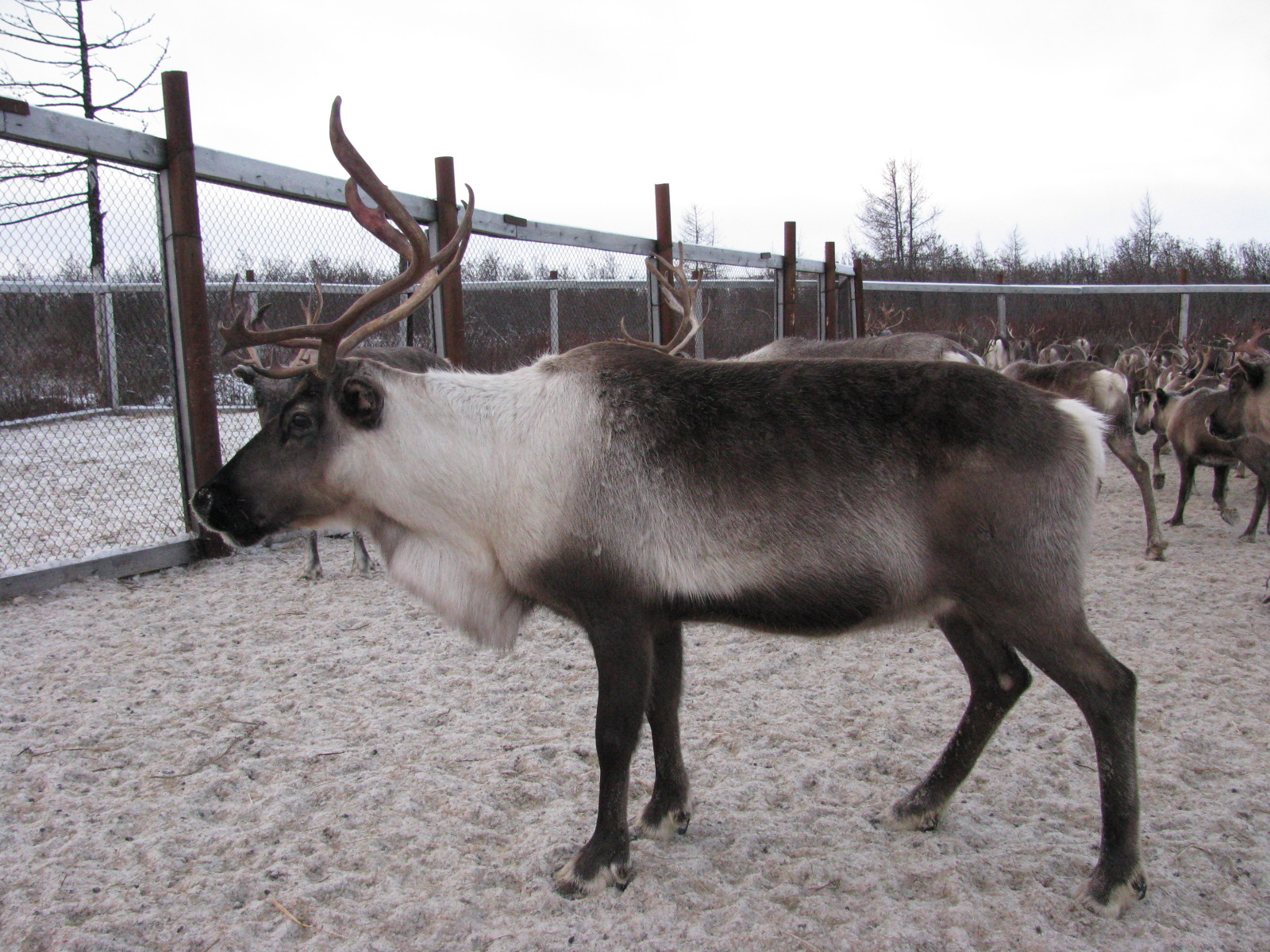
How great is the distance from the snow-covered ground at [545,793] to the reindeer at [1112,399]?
1568 mm

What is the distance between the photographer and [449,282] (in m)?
6.88

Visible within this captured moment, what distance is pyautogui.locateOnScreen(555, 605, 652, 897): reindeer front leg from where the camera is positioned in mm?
2465

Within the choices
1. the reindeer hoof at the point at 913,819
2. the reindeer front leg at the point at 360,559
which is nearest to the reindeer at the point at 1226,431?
the reindeer hoof at the point at 913,819

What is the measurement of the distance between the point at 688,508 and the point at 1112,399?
20.2 ft

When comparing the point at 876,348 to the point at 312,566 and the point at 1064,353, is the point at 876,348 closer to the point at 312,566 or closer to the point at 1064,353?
the point at 312,566

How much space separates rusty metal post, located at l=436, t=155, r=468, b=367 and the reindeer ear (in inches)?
158

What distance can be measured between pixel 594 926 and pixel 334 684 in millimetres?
2024

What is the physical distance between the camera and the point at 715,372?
8.77ft

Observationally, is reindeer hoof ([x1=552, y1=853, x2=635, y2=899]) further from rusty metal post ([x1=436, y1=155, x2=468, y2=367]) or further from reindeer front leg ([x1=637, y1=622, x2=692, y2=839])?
rusty metal post ([x1=436, y1=155, x2=468, y2=367])

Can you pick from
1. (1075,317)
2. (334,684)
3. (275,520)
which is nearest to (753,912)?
(275,520)

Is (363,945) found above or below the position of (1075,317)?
below

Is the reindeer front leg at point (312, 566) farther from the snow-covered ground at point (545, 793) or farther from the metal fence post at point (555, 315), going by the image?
the metal fence post at point (555, 315)

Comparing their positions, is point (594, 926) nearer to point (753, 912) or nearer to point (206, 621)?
point (753, 912)

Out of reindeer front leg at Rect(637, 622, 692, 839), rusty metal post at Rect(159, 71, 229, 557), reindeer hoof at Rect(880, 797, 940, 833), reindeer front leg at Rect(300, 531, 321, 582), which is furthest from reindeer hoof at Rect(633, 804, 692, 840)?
rusty metal post at Rect(159, 71, 229, 557)
